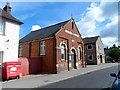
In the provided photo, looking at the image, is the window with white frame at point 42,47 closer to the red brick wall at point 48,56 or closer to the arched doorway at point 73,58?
the red brick wall at point 48,56

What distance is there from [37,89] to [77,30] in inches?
772

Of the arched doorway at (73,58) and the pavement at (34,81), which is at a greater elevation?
the arched doorway at (73,58)

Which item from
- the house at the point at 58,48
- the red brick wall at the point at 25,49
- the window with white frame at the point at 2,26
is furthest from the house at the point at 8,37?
the red brick wall at the point at 25,49

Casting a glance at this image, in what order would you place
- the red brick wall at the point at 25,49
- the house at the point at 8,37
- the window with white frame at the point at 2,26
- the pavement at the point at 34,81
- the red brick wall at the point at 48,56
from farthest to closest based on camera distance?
the red brick wall at the point at 25,49 < the red brick wall at the point at 48,56 < the window with white frame at the point at 2,26 < the house at the point at 8,37 < the pavement at the point at 34,81

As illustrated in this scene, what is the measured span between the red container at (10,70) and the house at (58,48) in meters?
6.98

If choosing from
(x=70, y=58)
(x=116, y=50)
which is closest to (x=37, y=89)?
(x=70, y=58)

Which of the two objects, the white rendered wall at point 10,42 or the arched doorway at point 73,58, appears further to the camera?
the arched doorway at point 73,58

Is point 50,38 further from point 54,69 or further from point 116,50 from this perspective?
point 116,50

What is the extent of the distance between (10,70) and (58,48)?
8839 mm

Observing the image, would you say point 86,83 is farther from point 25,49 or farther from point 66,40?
point 25,49

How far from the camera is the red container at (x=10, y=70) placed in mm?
15508

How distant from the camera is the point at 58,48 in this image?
23281 mm

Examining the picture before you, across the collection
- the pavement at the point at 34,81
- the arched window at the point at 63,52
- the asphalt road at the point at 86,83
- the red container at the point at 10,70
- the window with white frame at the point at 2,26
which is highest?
the window with white frame at the point at 2,26

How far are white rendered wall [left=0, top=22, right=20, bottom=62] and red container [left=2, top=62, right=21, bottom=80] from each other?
1.17 meters
